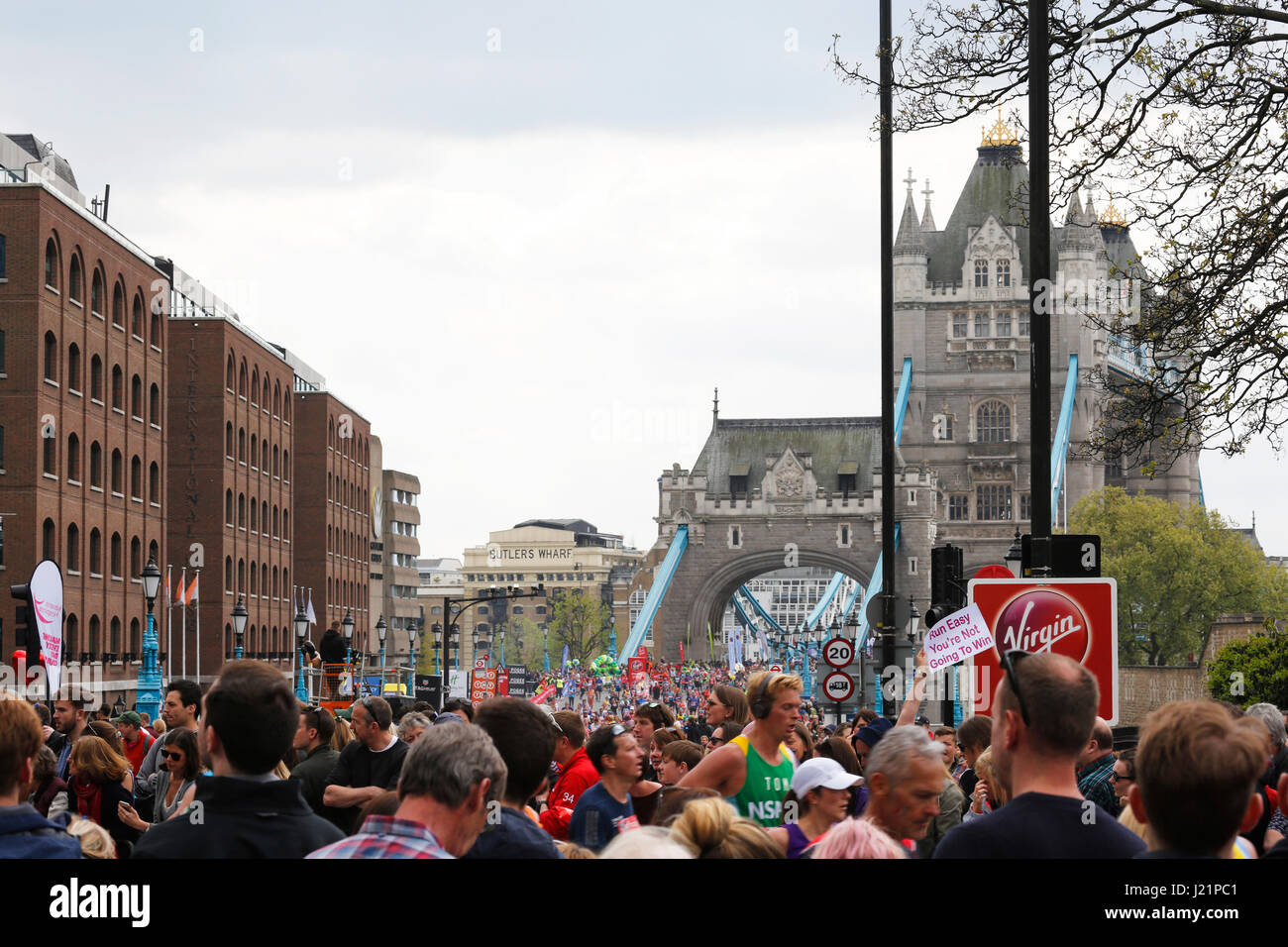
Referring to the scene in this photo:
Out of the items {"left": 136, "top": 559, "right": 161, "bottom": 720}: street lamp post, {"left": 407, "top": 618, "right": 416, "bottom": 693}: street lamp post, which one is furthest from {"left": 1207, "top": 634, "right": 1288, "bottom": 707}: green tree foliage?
{"left": 407, "top": 618, "right": 416, "bottom": 693}: street lamp post

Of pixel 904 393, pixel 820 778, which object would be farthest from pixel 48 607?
pixel 904 393

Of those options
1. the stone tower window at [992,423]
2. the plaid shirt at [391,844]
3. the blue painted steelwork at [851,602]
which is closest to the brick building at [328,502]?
the blue painted steelwork at [851,602]

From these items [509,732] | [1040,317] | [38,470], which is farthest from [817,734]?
[38,470]

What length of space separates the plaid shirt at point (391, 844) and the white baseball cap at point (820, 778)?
7.30 ft

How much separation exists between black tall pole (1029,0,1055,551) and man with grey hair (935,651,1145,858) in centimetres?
425

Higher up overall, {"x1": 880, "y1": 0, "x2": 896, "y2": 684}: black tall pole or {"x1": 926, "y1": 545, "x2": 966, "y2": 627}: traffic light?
{"x1": 880, "y1": 0, "x2": 896, "y2": 684}: black tall pole

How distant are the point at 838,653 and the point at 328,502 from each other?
205 feet

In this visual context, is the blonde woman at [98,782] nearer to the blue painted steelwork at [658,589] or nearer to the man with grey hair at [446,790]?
the man with grey hair at [446,790]

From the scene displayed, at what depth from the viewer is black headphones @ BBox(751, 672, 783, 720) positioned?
7.61 meters

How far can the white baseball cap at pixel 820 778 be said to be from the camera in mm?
6062

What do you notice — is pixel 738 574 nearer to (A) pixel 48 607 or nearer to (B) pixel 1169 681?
(B) pixel 1169 681

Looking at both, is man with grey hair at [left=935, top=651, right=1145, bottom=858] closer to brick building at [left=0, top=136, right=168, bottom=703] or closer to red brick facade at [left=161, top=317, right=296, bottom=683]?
brick building at [left=0, top=136, right=168, bottom=703]
